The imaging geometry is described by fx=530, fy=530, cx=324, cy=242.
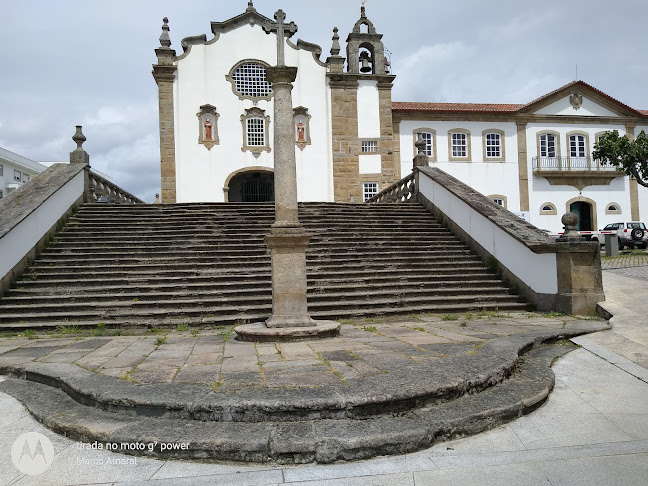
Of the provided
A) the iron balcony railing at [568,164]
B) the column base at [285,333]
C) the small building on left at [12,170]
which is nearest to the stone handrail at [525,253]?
the column base at [285,333]

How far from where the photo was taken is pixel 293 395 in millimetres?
3770

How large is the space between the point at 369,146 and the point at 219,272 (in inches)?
688

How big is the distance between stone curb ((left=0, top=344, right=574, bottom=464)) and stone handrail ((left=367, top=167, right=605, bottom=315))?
15.1 ft

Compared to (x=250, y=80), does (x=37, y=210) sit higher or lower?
lower

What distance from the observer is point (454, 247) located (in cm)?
1139

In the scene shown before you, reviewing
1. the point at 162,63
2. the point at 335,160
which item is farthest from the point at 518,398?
the point at 162,63

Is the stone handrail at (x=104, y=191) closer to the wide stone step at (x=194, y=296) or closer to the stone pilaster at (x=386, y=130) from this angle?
the wide stone step at (x=194, y=296)

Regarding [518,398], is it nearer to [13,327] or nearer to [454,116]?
[13,327]

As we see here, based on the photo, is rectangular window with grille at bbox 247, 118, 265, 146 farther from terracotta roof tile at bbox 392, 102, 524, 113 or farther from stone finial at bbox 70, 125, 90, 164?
stone finial at bbox 70, 125, 90, 164

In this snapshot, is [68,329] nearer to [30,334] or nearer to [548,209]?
[30,334]

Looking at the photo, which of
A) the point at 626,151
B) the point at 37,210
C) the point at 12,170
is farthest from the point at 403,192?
the point at 12,170

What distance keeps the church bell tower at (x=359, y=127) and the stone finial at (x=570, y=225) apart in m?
16.9

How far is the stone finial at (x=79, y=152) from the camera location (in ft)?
44.9

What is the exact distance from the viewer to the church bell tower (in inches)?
1003
